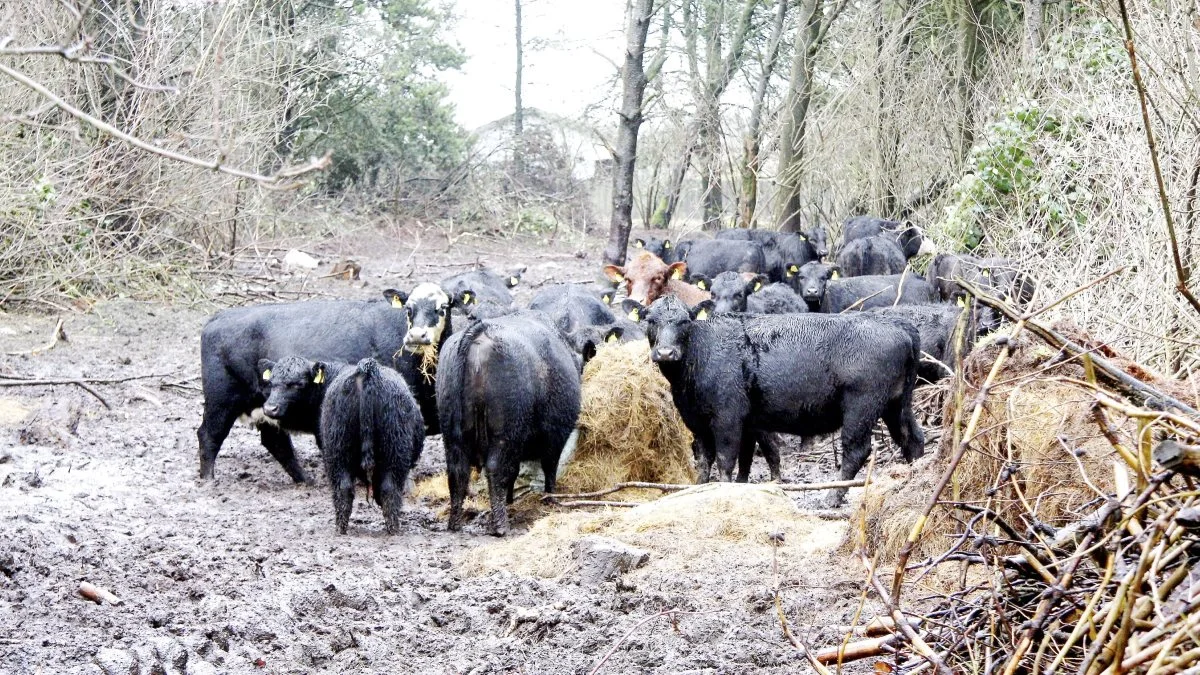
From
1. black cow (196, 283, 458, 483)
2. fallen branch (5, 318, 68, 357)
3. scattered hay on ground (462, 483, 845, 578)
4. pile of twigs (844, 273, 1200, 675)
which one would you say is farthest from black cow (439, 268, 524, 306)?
pile of twigs (844, 273, 1200, 675)

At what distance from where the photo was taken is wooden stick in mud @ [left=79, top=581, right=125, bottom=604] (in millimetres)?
6418

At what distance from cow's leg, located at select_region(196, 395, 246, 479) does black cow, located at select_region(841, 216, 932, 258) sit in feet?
41.5

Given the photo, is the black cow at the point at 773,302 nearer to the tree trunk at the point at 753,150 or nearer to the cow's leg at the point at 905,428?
the cow's leg at the point at 905,428

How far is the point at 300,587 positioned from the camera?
6609 mm

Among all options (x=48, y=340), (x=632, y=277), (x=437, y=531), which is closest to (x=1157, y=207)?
(x=437, y=531)

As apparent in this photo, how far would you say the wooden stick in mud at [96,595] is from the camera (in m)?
6.42

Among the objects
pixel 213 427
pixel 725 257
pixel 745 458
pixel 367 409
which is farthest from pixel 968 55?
pixel 367 409

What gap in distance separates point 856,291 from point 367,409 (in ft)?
28.5

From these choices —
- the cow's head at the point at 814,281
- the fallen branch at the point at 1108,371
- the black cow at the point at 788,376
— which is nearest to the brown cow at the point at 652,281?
the cow's head at the point at 814,281

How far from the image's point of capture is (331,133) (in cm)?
2953

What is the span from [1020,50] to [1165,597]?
19.1 metres

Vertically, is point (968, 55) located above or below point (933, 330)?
above

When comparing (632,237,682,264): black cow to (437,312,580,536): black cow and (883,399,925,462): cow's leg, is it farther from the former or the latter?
(437,312,580,536): black cow

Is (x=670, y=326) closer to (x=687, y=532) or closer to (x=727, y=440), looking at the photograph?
(x=727, y=440)
